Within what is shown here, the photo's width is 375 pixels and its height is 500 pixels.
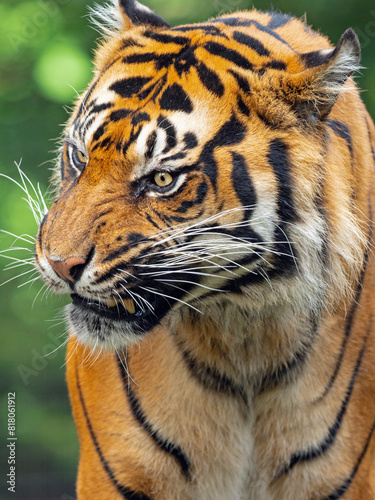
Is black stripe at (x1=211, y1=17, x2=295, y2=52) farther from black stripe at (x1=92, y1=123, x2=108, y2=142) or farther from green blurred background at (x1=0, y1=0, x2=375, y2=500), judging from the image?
green blurred background at (x1=0, y1=0, x2=375, y2=500)

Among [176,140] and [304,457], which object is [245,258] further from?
[304,457]

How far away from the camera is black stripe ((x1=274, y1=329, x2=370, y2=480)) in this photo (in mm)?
2137

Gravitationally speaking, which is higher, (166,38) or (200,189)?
(166,38)

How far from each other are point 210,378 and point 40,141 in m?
3.03

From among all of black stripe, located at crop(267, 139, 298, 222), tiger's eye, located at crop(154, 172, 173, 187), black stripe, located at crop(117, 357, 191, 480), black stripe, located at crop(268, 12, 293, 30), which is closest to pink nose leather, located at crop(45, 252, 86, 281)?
tiger's eye, located at crop(154, 172, 173, 187)

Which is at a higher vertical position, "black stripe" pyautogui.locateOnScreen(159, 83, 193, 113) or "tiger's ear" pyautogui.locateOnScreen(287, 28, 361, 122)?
"tiger's ear" pyautogui.locateOnScreen(287, 28, 361, 122)

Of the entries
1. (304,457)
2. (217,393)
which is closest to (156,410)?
(217,393)

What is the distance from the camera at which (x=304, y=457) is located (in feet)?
7.06

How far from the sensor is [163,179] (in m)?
1.67

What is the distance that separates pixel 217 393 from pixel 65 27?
3.04m

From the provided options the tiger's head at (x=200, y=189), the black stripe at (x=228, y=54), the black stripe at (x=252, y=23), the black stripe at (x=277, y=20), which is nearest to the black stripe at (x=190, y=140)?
the tiger's head at (x=200, y=189)

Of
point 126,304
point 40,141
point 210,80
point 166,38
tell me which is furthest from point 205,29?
point 40,141

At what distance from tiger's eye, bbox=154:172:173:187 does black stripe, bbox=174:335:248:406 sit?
0.59 m

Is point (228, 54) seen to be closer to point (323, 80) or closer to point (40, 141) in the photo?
point (323, 80)
